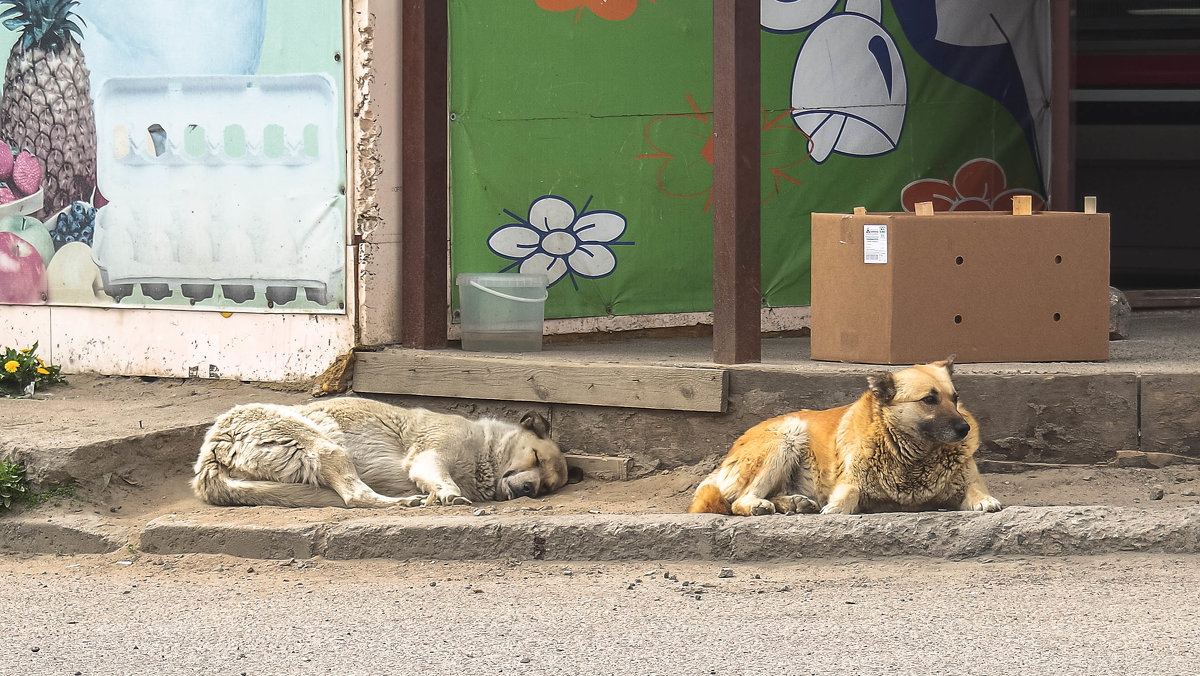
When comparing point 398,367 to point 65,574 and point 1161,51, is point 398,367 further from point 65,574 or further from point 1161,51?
point 1161,51

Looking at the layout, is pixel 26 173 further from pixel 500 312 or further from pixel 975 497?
pixel 975 497

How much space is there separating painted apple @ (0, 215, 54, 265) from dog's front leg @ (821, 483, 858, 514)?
17.8ft

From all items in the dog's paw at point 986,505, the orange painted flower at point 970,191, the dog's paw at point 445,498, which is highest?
the orange painted flower at point 970,191

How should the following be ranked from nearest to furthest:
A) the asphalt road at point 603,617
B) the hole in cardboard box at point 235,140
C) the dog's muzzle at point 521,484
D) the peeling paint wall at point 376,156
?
the asphalt road at point 603,617, the dog's muzzle at point 521,484, the peeling paint wall at point 376,156, the hole in cardboard box at point 235,140

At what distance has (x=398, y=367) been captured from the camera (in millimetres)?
7609

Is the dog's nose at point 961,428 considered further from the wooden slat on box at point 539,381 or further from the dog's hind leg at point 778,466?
the wooden slat on box at point 539,381

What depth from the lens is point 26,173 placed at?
27.8ft

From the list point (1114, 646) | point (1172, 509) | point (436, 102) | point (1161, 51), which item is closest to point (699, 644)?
point (1114, 646)

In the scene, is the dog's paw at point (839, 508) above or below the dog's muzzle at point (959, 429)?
below

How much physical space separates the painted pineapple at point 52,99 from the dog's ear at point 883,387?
5.25m

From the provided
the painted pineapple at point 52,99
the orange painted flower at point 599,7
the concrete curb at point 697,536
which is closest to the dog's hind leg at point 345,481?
the concrete curb at point 697,536

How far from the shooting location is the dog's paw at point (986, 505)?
5.51m

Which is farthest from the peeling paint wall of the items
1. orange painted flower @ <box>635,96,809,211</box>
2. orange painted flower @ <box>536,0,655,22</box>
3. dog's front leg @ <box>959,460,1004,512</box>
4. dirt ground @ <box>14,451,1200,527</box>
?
dog's front leg @ <box>959,460,1004,512</box>

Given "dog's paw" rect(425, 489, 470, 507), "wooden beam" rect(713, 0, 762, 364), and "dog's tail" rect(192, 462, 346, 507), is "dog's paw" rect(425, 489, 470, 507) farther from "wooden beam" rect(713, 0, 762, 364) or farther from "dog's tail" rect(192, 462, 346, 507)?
"wooden beam" rect(713, 0, 762, 364)
